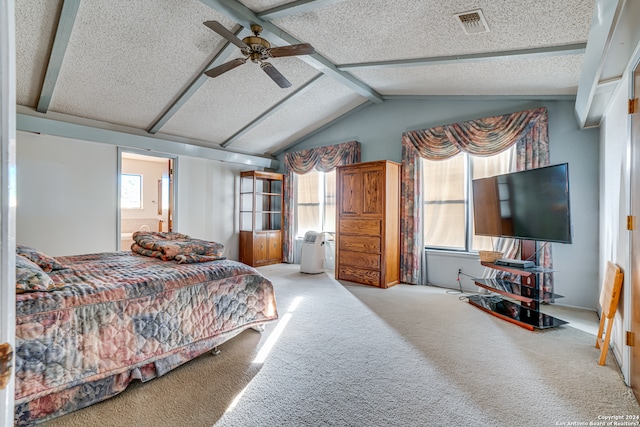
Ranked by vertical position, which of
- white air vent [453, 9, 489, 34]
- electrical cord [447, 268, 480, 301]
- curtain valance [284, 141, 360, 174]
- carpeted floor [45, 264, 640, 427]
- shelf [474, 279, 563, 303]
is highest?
white air vent [453, 9, 489, 34]

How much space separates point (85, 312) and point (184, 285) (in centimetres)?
61

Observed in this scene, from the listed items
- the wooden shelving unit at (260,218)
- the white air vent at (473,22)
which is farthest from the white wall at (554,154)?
the wooden shelving unit at (260,218)

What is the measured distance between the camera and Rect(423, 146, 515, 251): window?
4.36 metres

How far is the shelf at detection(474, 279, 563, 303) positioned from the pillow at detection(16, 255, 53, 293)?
3929 mm

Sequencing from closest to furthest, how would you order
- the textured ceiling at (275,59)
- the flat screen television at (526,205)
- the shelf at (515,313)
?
1. the textured ceiling at (275,59)
2. the flat screen television at (526,205)
3. the shelf at (515,313)

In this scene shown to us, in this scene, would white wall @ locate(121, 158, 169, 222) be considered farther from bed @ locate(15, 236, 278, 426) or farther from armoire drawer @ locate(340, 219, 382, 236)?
bed @ locate(15, 236, 278, 426)

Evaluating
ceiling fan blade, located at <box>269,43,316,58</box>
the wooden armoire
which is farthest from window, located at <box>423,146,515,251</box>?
ceiling fan blade, located at <box>269,43,316,58</box>

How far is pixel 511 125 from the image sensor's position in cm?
394

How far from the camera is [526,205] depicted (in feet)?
10.7

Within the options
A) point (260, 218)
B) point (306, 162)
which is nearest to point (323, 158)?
point (306, 162)

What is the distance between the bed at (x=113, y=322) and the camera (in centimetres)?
158

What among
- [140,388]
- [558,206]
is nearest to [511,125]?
[558,206]

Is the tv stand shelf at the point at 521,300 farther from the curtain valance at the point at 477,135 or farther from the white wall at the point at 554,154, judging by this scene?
the curtain valance at the point at 477,135

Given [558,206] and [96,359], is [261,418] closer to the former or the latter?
[96,359]
